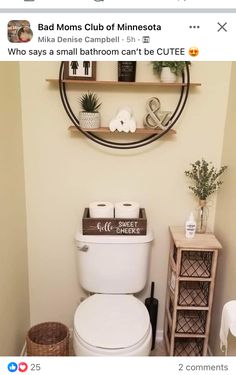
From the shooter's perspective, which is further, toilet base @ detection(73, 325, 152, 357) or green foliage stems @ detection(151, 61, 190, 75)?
green foliage stems @ detection(151, 61, 190, 75)

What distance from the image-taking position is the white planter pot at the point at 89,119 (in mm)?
1429

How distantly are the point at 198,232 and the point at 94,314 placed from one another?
24.8 inches

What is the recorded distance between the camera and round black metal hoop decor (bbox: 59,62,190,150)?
1438 millimetres

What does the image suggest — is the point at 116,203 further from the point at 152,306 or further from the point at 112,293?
the point at 152,306

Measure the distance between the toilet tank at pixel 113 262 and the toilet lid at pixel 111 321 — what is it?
0.07 meters

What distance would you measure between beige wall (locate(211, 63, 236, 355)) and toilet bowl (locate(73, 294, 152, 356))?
408mm

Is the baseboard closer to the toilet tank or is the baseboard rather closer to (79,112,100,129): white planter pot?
the toilet tank

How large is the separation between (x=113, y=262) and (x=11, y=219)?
0.50 meters

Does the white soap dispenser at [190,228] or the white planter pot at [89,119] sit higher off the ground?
the white planter pot at [89,119]
